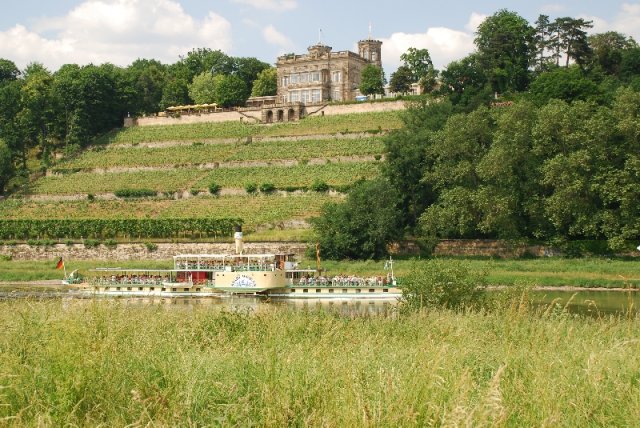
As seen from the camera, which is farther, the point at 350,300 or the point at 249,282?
the point at 249,282

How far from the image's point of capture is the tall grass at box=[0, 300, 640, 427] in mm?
7867

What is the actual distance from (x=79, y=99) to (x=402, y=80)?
132ft

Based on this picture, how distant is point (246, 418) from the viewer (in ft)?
27.0

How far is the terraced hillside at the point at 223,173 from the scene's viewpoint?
62.8 meters

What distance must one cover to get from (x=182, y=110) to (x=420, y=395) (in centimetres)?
9724

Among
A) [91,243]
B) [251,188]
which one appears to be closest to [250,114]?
[251,188]

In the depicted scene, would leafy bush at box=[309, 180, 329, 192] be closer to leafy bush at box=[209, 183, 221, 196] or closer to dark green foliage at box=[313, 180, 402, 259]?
leafy bush at box=[209, 183, 221, 196]

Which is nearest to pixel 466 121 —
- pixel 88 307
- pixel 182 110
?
pixel 88 307

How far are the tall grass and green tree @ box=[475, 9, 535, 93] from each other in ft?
230

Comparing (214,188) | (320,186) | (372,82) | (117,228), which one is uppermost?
(372,82)

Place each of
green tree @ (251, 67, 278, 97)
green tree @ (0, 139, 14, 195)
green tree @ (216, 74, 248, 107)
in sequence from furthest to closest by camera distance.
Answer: green tree @ (251, 67, 278, 97) → green tree @ (216, 74, 248, 107) → green tree @ (0, 139, 14, 195)

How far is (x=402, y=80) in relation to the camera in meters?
91.4

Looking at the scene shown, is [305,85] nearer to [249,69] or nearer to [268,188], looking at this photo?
[249,69]

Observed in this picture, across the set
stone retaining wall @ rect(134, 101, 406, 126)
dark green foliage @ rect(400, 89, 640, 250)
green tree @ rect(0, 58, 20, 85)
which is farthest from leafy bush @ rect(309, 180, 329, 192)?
green tree @ rect(0, 58, 20, 85)
